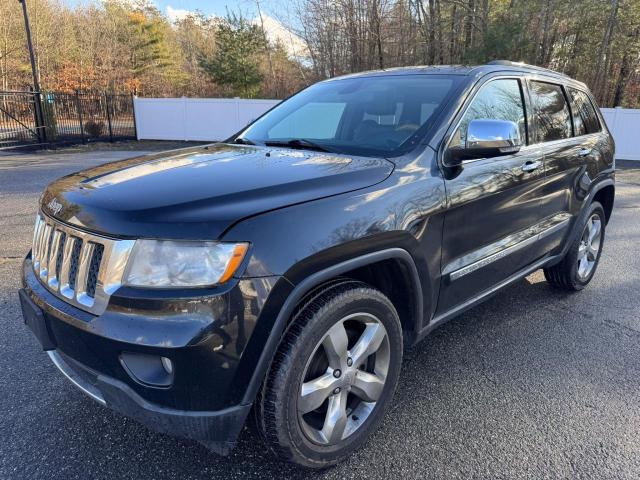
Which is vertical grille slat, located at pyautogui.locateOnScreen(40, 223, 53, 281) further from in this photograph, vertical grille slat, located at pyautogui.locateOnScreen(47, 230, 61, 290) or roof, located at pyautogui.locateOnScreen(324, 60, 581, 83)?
roof, located at pyautogui.locateOnScreen(324, 60, 581, 83)

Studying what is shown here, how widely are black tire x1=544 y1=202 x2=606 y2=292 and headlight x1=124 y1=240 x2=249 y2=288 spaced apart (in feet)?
11.1

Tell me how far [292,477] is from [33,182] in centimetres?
952

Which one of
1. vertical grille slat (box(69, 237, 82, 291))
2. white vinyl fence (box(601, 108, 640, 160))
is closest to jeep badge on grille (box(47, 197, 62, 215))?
vertical grille slat (box(69, 237, 82, 291))

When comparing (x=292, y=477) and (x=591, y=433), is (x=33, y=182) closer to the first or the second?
(x=292, y=477)

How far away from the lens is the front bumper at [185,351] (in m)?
1.65

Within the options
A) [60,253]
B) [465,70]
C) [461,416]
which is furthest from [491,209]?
[60,253]

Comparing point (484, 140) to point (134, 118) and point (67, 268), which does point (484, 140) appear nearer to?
point (67, 268)

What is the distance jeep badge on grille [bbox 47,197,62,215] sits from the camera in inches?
82.2

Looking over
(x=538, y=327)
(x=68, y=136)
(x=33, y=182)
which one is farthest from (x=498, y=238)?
(x=68, y=136)

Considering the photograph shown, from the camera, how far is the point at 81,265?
6.11 feet

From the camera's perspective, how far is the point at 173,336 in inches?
64.4

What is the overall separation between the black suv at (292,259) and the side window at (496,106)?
15 millimetres

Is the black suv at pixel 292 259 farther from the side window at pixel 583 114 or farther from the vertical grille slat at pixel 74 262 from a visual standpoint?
the side window at pixel 583 114

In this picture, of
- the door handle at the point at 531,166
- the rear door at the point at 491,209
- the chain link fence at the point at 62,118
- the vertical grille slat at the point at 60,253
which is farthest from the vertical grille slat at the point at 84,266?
the chain link fence at the point at 62,118
